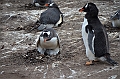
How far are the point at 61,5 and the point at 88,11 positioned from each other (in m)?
4.95

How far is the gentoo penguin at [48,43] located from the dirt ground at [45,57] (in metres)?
0.12

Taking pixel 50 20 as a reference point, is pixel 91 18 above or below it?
above

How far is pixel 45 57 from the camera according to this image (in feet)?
18.2

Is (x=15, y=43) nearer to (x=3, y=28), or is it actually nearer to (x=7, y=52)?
(x=7, y=52)

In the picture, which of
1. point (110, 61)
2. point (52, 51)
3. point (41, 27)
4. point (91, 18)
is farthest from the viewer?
point (41, 27)

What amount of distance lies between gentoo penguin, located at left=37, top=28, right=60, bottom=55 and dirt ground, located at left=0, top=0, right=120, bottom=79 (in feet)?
0.40

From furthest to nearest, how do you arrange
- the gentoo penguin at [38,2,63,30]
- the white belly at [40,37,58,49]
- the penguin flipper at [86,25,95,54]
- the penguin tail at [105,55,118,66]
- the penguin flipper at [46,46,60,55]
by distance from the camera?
the gentoo penguin at [38,2,63,30], the penguin flipper at [46,46,60,55], the white belly at [40,37,58,49], the penguin flipper at [86,25,95,54], the penguin tail at [105,55,118,66]

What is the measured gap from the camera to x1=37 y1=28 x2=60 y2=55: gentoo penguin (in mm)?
5398

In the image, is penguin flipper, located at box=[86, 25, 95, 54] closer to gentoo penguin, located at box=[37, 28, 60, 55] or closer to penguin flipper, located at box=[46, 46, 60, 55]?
gentoo penguin, located at box=[37, 28, 60, 55]

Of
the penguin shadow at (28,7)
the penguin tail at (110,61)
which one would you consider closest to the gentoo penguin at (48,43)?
the penguin tail at (110,61)

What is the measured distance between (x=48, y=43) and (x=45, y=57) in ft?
0.92

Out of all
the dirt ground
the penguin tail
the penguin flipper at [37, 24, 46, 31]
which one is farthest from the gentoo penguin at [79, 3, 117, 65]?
the penguin flipper at [37, 24, 46, 31]

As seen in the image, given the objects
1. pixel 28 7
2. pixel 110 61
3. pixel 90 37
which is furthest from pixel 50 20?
pixel 110 61

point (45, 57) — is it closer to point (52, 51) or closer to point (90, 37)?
point (52, 51)
